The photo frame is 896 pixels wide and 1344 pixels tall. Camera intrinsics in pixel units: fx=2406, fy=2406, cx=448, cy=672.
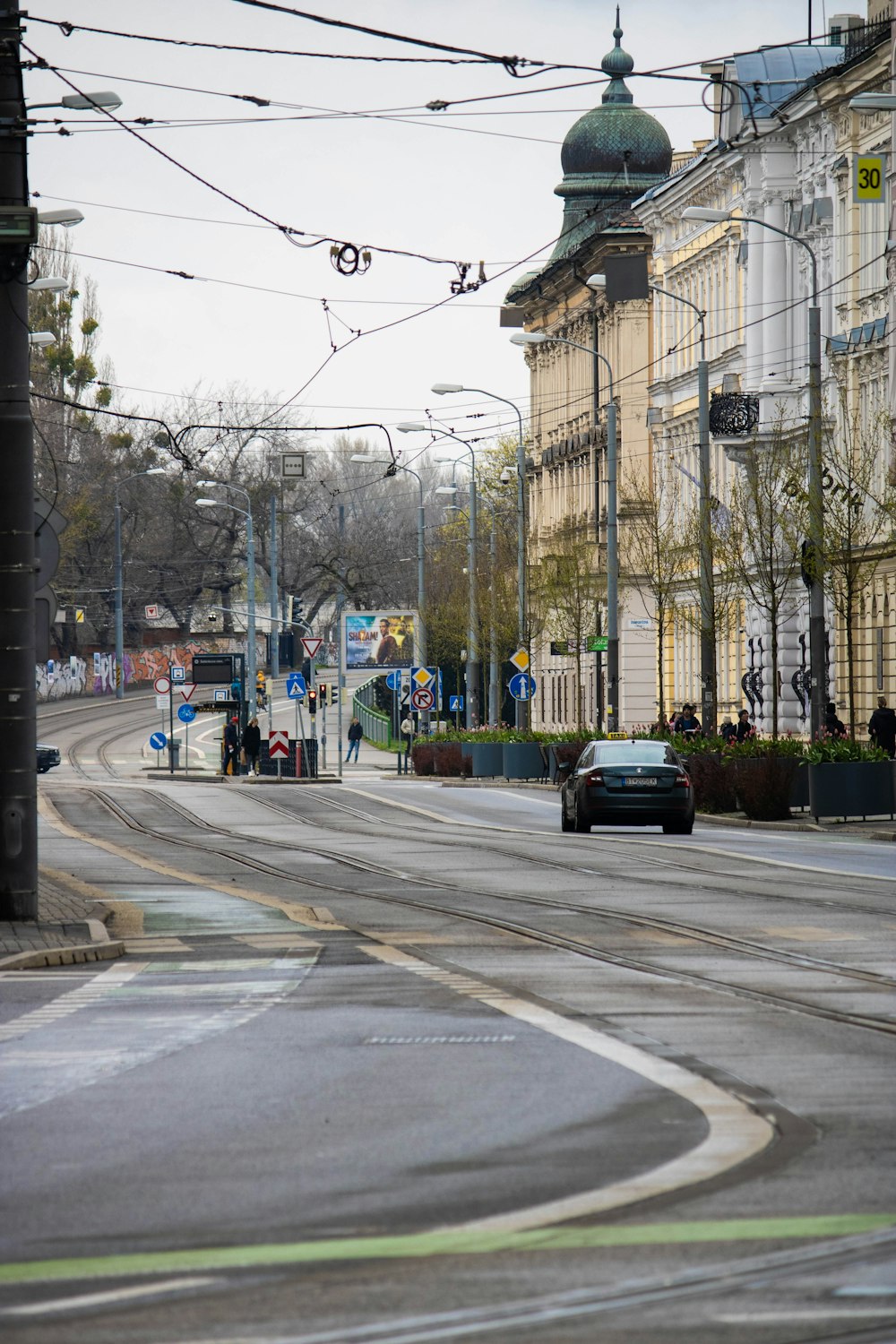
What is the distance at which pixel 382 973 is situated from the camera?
1376 centimetres

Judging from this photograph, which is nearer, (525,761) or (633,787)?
(633,787)

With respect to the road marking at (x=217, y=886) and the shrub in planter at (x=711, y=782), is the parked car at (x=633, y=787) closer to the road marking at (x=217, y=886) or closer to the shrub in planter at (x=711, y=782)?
the shrub in planter at (x=711, y=782)

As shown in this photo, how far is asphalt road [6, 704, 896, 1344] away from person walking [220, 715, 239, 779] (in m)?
50.9

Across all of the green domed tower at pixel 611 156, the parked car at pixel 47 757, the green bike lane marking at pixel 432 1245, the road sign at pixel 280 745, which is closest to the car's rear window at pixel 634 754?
the green bike lane marking at pixel 432 1245

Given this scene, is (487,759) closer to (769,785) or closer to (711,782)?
(711,782)

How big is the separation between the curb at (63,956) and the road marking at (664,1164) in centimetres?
351

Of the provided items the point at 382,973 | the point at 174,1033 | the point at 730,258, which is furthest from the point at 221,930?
the point at 730,258

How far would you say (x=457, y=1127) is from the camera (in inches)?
320

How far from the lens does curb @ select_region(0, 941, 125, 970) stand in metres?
14.5

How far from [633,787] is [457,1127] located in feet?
80.5

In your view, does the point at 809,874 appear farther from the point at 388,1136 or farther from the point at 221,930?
the point at 388,1136

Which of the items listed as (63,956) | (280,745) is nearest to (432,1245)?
(63,956)

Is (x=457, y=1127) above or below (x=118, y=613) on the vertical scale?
below

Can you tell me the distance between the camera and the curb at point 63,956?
14484mm
